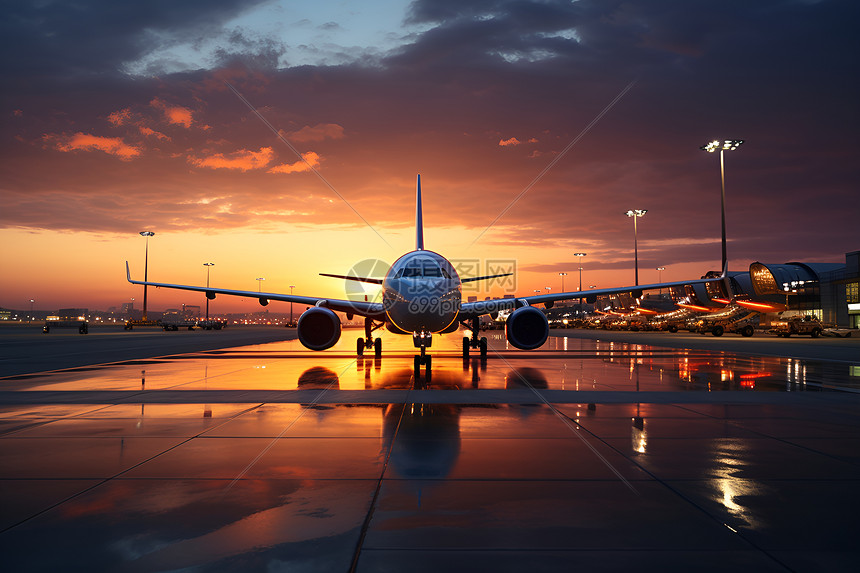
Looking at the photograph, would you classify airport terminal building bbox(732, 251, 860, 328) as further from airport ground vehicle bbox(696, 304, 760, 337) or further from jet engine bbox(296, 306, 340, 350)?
jet engine bbox(296, 306, 340, 350)

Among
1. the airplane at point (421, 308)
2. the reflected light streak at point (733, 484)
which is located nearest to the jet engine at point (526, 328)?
the airplane at point (421, 308)

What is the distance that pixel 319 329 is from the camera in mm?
20812

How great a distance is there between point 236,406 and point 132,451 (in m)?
3.65

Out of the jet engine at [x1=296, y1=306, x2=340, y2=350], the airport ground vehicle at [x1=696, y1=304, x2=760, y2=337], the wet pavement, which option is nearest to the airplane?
the jet engine at [x1=296, y1=306, x2=340, y2=350]

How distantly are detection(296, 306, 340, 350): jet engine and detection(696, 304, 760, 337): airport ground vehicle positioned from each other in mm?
43504

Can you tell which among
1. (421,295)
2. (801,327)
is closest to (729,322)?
(801,327)

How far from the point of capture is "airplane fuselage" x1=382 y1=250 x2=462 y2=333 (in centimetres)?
1678

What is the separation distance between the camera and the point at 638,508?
16.0ft

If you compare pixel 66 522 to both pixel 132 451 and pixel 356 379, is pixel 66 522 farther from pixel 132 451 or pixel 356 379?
pixel 356 379

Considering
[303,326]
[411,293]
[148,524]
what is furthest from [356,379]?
[148,524]

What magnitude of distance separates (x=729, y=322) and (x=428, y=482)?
5573cm

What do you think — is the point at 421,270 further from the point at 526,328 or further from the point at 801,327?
the point at 801,327

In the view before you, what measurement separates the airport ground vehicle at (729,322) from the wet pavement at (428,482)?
44.5 metres

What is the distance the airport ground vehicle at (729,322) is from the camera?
51.5 meters
